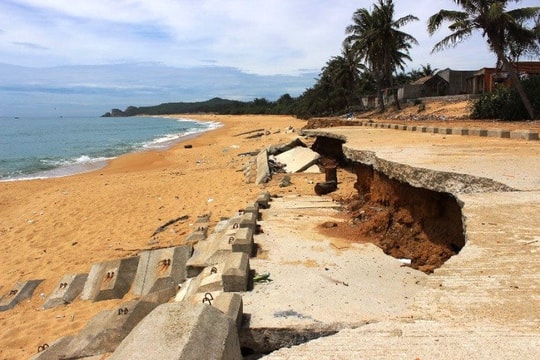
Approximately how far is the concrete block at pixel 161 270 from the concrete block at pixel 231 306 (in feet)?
8.39

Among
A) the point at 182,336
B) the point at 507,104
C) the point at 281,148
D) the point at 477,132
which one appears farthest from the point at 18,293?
the point at 507,104

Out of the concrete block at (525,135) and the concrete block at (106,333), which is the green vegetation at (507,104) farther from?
the concrete block at (106,333)

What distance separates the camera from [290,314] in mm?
3324

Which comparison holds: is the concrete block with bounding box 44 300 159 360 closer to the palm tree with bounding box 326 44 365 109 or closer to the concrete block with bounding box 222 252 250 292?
the concrete block with bounding box 222 252 250 292

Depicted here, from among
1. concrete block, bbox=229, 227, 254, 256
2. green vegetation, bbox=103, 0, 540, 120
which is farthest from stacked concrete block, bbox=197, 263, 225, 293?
green vegetation, bbox=103, 0, 540, 120

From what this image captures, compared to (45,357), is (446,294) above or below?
above

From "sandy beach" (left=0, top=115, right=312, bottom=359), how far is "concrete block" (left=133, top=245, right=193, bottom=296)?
305 millimetres

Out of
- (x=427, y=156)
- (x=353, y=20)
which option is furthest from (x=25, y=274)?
(x=353, y=20)

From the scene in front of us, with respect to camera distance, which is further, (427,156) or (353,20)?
(353,20)

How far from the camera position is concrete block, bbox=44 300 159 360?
3467mm

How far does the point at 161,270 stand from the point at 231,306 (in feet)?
11.0

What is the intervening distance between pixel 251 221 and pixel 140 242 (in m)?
3.31

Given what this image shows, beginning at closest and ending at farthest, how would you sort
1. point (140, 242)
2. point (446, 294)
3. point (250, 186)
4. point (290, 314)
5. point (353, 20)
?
point (446, 294), point (290, 314), point (140, 242), point (250, 186), point (353, 20)

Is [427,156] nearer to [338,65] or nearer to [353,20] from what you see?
[353,20]
